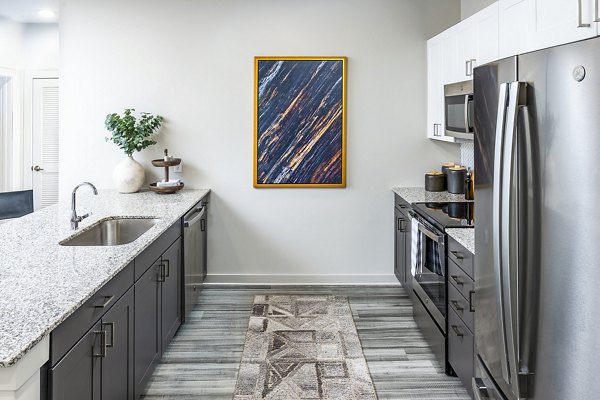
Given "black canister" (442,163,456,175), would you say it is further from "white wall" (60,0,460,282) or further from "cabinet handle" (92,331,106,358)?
"cabinet handle" (92,331,106,358)

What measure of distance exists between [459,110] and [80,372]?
2822 mm

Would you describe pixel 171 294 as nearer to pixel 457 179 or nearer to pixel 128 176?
pixel 128 176

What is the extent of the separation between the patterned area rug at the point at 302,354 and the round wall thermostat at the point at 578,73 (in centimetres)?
203

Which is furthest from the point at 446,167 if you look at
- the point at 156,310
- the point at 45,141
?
the point at 45,141

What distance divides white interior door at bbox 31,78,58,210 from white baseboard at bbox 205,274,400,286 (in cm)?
245

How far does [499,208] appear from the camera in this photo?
1449 mm

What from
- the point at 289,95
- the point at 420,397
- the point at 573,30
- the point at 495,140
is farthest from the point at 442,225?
the point at 289,95

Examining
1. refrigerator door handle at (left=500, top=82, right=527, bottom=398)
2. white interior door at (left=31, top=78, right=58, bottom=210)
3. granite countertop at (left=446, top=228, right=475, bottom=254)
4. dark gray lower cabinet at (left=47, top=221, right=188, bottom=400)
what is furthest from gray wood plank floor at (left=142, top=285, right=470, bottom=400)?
white interior door at (left=31, top=78, right=58, bottom=210)

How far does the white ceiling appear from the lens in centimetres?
489

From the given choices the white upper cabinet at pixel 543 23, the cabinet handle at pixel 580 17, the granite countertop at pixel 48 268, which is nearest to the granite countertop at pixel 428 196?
the white upper cabinet at pixel 543 23

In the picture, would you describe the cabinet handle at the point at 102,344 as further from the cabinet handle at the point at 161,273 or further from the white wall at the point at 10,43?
the white wall at the point at 10,43

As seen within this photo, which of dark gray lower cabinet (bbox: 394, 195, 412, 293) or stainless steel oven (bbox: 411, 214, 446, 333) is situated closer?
stainless steel oven (bbox: 411, 214, 446, 333)

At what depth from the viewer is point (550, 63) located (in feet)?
4.24

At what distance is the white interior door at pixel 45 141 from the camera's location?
589cm
